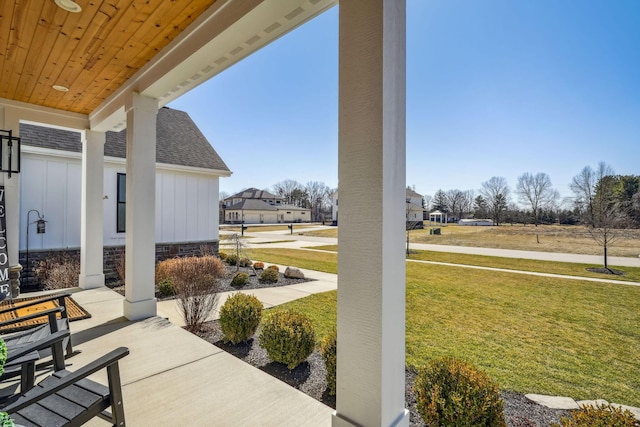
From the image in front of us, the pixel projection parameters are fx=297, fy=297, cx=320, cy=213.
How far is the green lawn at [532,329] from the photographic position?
12.0 feet

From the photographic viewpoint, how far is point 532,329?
17.6 ft

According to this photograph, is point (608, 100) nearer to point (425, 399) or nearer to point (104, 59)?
point (425, 399)

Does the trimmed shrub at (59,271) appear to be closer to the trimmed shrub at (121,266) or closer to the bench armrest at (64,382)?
the trimmed shrub at (121,266)

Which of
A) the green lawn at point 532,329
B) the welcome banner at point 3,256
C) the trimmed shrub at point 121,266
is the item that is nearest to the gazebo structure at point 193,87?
the welcome banner at point 3,256

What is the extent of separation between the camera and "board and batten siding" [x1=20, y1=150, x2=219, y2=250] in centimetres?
742

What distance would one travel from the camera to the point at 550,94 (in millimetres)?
8414

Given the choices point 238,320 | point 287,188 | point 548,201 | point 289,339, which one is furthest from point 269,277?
point 287,188

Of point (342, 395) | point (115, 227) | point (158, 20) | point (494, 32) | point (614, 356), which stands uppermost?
point (494, 32)

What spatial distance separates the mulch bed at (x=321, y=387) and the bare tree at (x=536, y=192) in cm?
2734

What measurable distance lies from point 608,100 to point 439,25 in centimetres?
638

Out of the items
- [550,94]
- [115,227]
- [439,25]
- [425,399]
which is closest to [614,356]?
[425,399]

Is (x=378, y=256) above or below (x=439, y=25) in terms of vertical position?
below

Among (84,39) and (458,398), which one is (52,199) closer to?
(84,39)

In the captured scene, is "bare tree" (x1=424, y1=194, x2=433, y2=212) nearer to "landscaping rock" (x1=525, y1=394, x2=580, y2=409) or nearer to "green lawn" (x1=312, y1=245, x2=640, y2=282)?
"green lawn" (x1=312, y1=245, x2=640, y2=282)
